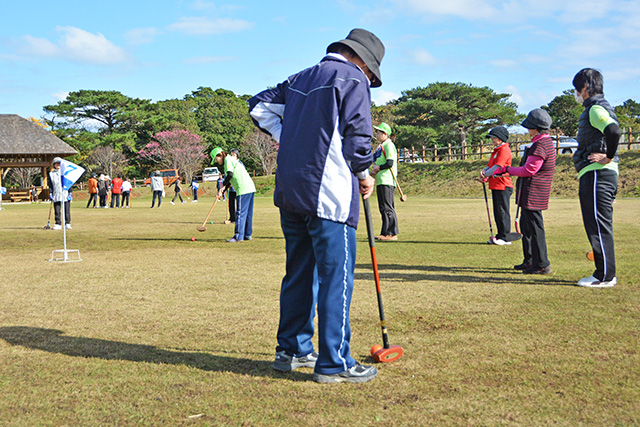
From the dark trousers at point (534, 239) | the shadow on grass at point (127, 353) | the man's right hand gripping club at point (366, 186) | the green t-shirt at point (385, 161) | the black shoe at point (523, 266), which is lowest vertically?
the shadow on grass at point (127, 353)

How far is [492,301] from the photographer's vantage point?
5598 mm

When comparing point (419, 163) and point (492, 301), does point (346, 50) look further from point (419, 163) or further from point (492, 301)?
point (419, 163)

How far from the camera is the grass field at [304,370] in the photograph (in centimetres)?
303

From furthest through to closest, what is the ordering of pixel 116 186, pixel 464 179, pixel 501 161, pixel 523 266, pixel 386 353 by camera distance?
pixel 464 179, pixel 116 186, pixel 501 161, pixel 523 266, pixel 386 353

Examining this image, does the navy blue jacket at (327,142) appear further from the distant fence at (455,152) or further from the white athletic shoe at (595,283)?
the distant fence at (455,152)

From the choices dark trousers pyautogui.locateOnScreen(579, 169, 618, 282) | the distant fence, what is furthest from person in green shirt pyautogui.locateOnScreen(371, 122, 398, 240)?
the distant fence

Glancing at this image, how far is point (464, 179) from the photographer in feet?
143

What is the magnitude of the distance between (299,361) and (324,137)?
4.78 feet

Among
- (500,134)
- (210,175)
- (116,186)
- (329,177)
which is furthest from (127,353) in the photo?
(210,175)

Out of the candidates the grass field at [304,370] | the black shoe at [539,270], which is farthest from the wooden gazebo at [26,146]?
the black shoe at [539,270]

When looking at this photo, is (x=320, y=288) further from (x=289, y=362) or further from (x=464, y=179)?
(x=464, y=179)

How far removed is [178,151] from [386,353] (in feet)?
202

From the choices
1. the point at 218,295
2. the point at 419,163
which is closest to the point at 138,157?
the point at 419,163

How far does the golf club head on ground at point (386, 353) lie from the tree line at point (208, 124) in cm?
5477
